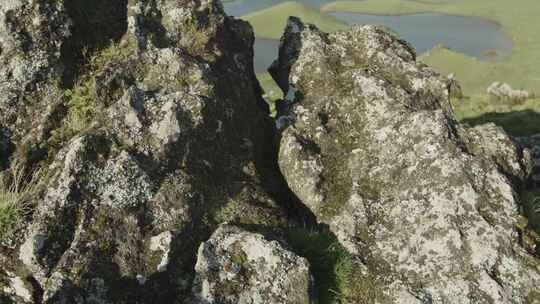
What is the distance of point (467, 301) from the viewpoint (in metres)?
8.73

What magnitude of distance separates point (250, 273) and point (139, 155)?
11.2 ft

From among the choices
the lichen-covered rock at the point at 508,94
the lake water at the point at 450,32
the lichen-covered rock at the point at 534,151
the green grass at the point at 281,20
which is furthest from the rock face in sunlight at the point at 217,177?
the green grass at the point at 281,20

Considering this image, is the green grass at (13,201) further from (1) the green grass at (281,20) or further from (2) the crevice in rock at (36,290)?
(1) the green grass at (281,20)

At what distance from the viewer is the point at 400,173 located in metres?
10.8

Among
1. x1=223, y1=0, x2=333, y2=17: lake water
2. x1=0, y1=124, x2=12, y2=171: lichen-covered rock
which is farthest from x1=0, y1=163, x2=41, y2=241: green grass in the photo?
x1=223, y1=0, x2=333, y2=17: lake water

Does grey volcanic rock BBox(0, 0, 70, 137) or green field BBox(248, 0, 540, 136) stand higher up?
grey volcanic rock BBox(0, 0, 70, 137)

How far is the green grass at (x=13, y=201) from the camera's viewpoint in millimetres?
8047

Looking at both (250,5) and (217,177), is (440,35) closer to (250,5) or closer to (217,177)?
(250,5)

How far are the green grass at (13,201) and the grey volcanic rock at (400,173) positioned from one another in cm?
574

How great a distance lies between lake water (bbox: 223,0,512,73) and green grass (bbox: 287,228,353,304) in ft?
194

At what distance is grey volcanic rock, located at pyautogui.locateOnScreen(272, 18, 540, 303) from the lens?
9.14 metres

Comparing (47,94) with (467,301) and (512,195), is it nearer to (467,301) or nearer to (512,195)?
(467,301)

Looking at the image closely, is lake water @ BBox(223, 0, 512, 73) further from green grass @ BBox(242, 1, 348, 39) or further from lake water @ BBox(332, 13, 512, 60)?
green grass @ BBox(242, 1, 348, 39)

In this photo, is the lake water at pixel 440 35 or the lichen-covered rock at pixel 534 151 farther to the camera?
the lake water at pixel 440 35
